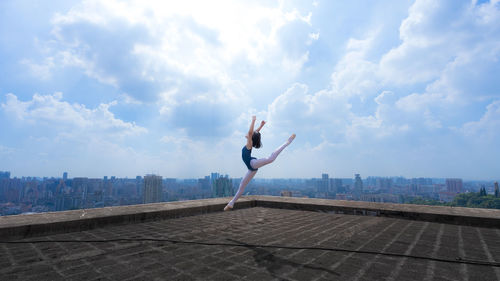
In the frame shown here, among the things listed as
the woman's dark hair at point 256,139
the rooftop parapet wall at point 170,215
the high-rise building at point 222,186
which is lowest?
the high-rise building at point 222,186

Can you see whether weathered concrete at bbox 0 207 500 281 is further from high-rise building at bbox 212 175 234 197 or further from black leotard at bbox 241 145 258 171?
high-rise building at bbox 212 175 234 197

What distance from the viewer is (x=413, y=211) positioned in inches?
298

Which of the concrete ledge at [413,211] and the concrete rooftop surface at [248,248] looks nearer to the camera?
the concrete rooftop surface at [248,248]

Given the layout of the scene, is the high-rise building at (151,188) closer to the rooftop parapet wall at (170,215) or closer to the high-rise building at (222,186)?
the high-rise building at (222,186)

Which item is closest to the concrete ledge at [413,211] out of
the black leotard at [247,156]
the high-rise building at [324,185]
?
the black leotard at [247,156]

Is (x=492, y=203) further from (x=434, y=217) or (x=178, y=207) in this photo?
(x=178, y=207)

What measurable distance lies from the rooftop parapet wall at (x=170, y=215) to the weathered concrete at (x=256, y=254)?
11.4 inches

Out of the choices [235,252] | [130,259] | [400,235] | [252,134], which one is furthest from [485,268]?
[130,259]

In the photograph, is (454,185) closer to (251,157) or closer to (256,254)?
(251,157)

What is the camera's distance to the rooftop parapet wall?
207 inches

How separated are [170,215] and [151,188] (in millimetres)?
86034

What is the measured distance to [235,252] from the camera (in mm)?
4141

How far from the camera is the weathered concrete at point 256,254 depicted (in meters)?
3.19

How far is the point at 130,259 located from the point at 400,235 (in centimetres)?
582
